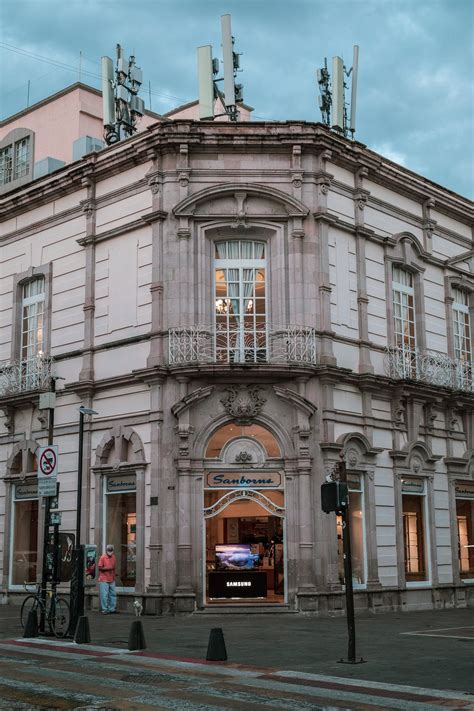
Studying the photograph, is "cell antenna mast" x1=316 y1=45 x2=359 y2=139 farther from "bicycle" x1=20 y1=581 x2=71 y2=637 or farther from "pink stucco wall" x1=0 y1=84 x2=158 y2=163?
"bicycle" x1=20 y1=581 x2=71 y2=637

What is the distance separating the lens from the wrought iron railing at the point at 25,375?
86.6 ft

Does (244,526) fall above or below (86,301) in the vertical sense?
below

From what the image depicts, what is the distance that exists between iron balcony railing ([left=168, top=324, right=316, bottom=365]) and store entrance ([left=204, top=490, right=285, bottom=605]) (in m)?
3.31

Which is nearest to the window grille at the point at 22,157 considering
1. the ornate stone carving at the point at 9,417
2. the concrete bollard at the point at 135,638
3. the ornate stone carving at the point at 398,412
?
the ornate stone carving at the point at 9,417

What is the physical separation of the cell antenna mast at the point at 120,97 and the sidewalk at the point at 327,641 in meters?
15.1

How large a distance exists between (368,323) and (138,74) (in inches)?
469

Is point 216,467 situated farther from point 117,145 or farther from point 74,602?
point 117,145

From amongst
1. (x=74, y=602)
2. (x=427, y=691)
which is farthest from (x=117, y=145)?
(x=427, y=691)

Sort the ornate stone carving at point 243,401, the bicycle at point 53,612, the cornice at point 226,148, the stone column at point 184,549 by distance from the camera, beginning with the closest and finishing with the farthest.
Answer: the bicycle at point 53,612 < the stone column at point 184,549 < the ornate stone carving at point 243,401 < the cornice at point 226,148

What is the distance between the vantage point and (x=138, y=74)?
30047mm

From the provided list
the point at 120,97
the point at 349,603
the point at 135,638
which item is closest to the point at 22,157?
the point at 120,97

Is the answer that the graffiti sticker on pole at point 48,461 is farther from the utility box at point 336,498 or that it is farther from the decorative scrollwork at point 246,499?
the utility box at point 336,498

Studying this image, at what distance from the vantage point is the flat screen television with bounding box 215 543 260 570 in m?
22.3

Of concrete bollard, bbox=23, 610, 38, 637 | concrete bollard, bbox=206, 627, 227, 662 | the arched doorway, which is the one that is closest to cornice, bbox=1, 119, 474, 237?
the arched doorway
